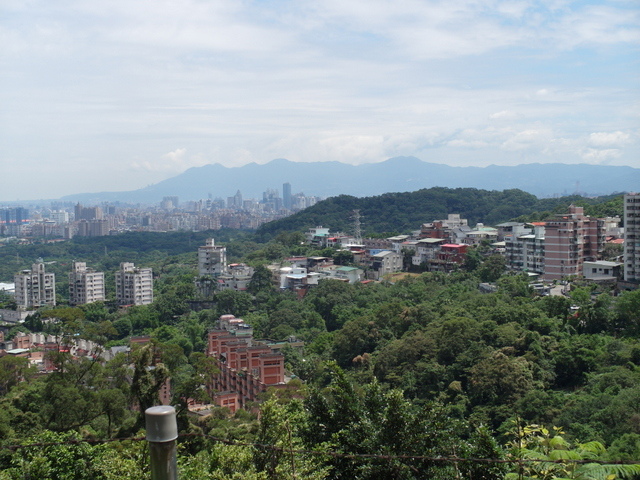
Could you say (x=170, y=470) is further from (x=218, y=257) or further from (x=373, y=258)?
(x=218, y=257)

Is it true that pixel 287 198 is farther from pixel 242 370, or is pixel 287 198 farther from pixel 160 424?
pixel 160 424

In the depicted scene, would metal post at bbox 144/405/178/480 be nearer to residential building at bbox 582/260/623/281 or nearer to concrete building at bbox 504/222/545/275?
residential building at bbox 582/260/623/281

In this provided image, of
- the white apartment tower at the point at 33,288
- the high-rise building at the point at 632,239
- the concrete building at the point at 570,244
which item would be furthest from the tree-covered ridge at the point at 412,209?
the high-rise building at the point at 632,239

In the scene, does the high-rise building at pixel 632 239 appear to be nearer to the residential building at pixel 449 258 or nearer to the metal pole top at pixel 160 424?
the residential building at pixel 449 258

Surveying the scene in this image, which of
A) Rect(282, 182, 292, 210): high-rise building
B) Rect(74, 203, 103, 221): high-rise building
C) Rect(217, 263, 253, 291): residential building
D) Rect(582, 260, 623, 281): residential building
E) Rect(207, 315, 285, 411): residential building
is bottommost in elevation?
Rect(207, 315, 285, 411): residential building

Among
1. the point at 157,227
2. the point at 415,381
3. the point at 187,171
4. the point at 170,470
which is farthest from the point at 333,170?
the point at 170,470

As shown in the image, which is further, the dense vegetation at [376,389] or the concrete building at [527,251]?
the concrete building at [527,251]

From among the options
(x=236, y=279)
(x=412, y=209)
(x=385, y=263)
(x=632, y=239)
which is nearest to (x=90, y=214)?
(x=412, y=209)

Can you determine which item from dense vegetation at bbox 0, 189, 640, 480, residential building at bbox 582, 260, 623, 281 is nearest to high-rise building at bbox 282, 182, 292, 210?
dense vegetation at bbox 0, 189, 640, 480

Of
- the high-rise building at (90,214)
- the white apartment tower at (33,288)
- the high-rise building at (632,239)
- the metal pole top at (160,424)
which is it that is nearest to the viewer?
the metal pole top at (160,424)
